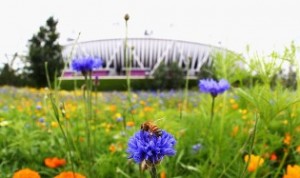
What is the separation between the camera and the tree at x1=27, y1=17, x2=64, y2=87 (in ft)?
62.2

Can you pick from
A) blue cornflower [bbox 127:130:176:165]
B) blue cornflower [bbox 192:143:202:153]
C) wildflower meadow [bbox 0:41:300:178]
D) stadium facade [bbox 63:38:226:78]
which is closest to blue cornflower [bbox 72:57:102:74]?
wildflower meadow [bbox 0:41:300:178]

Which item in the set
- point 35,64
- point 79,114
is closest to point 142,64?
point 35,64

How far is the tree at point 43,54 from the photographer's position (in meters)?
19.0

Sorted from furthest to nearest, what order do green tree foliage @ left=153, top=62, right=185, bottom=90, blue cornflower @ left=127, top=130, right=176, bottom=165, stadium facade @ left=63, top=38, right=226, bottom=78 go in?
stadium facade @ left=63, top=38, right=226, bottom=78
green tree foliage @ left=153, top=62, right=185, bottom=90
blue cornflower @ left=127, top=130, right=176, bottom=165

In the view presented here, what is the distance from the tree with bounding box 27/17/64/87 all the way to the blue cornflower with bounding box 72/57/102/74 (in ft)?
56.9

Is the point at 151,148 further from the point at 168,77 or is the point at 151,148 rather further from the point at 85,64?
the point at 168,77

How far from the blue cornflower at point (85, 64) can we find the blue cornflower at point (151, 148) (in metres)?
0.72

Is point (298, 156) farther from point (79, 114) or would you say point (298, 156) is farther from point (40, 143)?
point (79, 114)

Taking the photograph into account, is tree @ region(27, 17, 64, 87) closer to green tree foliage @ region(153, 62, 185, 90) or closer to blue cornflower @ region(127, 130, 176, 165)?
green tree foliage @ region(153, 62, 185, 90)

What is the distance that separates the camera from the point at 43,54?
18766 mm

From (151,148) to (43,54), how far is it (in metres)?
18.9

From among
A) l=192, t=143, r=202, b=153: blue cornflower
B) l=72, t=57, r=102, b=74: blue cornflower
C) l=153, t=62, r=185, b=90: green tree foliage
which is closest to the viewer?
l=72, t=57, r=102, b=74: blue cornflower

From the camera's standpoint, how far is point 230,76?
1.86 meters

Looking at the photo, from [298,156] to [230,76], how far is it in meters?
0.48
